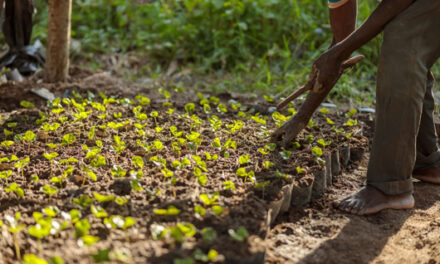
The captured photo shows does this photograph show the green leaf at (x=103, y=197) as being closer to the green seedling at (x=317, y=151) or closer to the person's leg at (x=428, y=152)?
the green seedling at (x=317, y=151)

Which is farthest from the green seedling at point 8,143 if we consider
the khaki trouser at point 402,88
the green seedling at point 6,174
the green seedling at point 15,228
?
the khaki trouser at point 402,88

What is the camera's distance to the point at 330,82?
2840 mm

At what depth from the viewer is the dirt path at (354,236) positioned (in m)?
2.33

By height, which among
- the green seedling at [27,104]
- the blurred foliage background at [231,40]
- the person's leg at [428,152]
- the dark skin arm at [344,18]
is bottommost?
the person's leg at [428,152]

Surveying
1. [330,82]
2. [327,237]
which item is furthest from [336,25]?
[327,237]

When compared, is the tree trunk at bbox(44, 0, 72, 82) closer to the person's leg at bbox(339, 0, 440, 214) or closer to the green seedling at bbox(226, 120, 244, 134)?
the green seedling at bbox(226, 120, 244, 134)

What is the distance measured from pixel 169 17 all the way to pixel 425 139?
3781mm

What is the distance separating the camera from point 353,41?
105 inches

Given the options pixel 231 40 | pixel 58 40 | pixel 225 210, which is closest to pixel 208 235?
pixel 225 210

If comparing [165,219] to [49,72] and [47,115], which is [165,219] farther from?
[49,72]

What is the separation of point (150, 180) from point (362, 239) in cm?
109

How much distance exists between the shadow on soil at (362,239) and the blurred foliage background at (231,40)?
2551 mm

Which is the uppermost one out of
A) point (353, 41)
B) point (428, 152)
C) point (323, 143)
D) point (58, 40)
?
point (353, 41)

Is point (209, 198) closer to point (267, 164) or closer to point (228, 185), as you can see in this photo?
point (228, 185)
